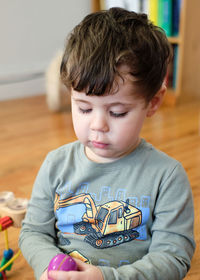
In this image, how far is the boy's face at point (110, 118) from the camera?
24.5 inches

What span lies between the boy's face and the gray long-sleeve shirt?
0.07 meters

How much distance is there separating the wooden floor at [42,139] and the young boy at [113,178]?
265 millimetres

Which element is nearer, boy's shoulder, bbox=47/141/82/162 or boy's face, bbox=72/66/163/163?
boy's face, bbox=72/66/163/163

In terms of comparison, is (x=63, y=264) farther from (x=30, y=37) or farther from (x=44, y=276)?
(x=30, y=37)

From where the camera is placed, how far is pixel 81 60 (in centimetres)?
62

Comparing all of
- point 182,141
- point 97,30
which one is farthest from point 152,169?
point 182,141

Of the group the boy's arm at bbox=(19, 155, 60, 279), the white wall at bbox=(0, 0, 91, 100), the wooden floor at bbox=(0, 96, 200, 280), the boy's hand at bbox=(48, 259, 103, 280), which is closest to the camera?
the boy's hand at bbox=(48, 259, 103, 280)

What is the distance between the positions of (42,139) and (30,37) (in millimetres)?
1052

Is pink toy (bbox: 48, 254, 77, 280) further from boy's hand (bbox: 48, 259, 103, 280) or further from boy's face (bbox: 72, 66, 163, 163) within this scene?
boy's face (bbox: 72, 66, 163, 163)

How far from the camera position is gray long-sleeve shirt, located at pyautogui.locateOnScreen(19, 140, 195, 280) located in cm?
67

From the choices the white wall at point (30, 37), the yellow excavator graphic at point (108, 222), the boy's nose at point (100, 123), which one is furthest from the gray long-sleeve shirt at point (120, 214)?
the white wall at point (30, 37)

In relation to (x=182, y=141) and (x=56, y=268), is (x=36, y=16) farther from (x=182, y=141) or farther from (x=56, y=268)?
(x=56, y=268)

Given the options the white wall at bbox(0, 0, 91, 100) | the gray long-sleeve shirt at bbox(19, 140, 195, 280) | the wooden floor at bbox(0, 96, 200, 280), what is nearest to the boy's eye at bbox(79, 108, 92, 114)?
the gray long-sleeve shirt at bbox(19, 140, 195, 280)

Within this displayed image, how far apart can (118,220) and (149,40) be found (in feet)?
1.15
